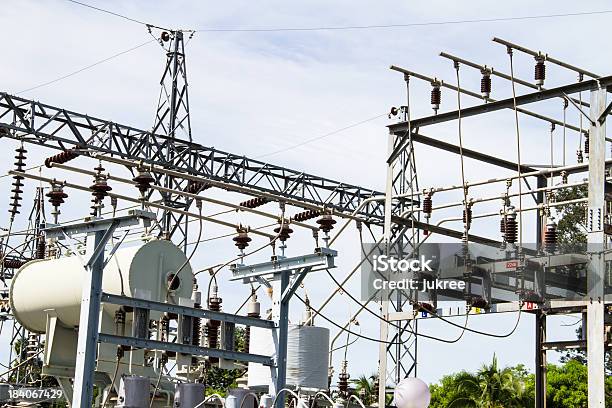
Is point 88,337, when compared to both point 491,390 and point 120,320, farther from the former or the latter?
point 491,390

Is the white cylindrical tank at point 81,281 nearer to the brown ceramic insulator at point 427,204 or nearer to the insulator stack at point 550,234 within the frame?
the brown ceramic insulator at point 427,204

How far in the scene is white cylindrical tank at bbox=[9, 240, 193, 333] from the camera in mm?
15195

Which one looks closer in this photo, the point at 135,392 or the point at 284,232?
the point at 135,392

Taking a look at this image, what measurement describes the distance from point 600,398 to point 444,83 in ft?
17.9

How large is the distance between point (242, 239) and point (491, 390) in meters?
25.3

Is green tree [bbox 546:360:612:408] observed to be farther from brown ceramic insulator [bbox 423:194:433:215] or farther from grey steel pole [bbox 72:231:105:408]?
grey steel pole [bbox 72:231:105:408]

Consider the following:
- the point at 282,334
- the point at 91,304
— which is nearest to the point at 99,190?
the point at 91,304

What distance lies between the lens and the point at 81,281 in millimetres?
15531

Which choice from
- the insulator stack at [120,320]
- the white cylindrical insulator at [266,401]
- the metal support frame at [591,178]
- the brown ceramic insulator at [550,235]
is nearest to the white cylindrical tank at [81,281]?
the insulator stack at [120,320]

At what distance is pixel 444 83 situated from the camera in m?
16.7

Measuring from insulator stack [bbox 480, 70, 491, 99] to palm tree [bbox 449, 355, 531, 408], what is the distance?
23.7 m

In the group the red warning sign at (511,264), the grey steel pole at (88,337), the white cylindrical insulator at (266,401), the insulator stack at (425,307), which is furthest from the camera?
the insulator stack at (425,307)

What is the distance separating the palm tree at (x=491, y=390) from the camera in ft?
125

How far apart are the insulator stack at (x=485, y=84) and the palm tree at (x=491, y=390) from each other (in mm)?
23658
